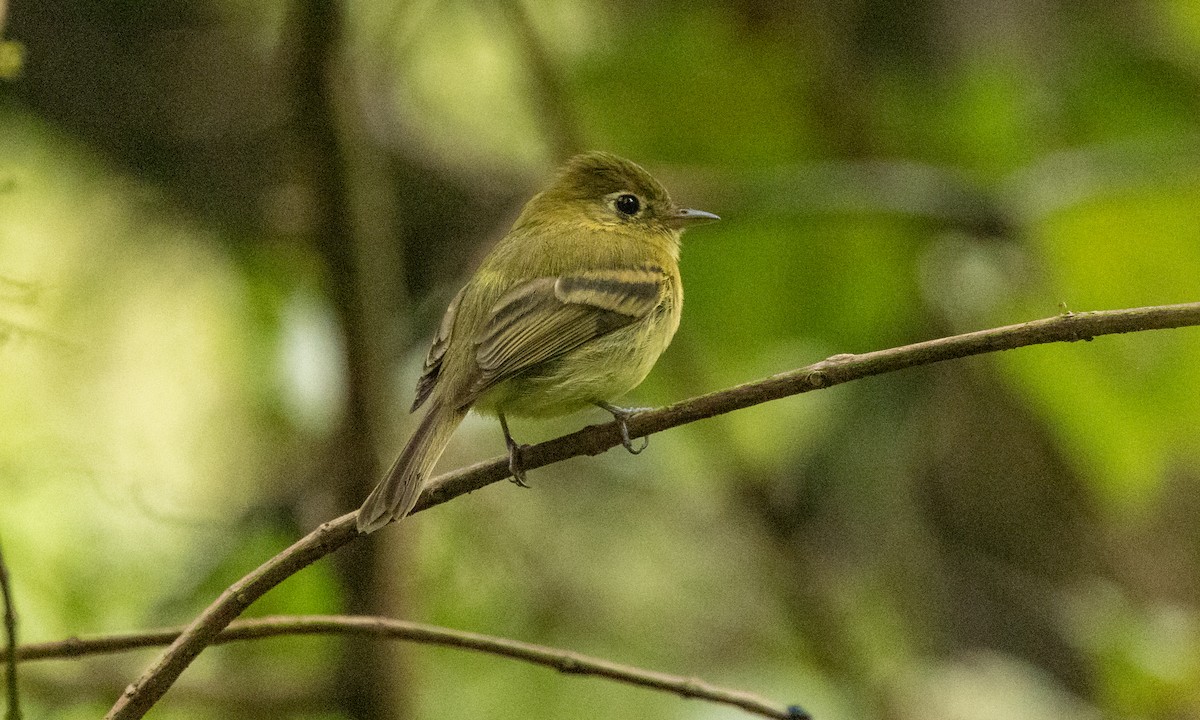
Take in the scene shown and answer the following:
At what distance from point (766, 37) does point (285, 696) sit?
340 cm

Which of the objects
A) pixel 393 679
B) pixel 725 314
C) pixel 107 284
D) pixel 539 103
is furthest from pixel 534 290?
pixel 107 284

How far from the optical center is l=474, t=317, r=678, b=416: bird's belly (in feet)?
10.1

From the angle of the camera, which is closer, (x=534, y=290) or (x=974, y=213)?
(x=534, y=290)

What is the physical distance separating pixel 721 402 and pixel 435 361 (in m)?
1.55

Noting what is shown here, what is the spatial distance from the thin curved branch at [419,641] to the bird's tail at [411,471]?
16 cm

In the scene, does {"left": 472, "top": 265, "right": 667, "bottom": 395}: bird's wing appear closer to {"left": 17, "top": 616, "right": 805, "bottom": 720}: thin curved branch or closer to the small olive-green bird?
the small olive-green bird

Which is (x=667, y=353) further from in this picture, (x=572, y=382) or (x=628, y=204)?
(x=572, y=382)

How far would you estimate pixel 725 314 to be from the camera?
14.9 feet

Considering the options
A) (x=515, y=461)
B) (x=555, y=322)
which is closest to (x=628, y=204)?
(x=555, y=322)

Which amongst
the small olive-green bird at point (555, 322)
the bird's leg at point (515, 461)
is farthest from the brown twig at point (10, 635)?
the small olive-green bird at point (555, 322)

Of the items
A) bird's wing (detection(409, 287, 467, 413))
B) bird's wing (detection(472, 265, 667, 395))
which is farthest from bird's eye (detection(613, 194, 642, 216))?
bird's wing (detection(409, 287, 467, 413))

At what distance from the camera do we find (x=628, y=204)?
3977 mm

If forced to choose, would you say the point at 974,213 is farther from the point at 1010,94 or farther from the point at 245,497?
the point at 245,497

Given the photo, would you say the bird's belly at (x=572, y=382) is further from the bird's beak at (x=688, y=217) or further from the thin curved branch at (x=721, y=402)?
the thin curved branch at (x=721, y=402)
